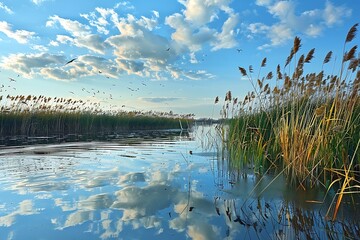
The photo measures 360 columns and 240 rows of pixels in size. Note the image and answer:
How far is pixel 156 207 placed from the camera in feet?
11.3

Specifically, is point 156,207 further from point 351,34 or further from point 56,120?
point 56,120

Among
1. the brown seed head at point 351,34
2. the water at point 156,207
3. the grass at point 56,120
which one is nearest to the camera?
the water at point 156,207

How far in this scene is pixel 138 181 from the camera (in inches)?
187

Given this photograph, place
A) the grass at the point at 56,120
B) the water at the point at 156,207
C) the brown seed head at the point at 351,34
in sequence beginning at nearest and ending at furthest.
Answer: the water at the point at 156,207 → the brown seed head at the point at 351,34 → the grass at the point at 56,120

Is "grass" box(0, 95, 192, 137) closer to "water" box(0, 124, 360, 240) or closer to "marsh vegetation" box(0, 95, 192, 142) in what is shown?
"marsh vegetation" box(0, 95, 192, 142)

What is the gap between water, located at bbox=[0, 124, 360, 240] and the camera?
2709 millimetres

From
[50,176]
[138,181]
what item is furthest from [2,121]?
[138,181]

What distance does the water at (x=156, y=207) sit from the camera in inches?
107

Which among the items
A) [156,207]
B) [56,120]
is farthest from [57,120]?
[156,207]

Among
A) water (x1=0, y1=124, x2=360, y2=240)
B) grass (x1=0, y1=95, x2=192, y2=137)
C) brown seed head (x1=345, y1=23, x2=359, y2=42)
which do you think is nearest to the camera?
water (x1=0, y1=124, x2=360, y2=240)

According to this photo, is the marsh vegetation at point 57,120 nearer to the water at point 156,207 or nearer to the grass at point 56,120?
the grass at point 56,120

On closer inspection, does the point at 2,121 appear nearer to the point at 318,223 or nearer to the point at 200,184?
the point at 200,184

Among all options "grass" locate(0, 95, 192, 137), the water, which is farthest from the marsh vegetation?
the water

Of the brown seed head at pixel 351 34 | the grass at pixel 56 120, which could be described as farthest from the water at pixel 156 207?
the grass at pixel 56 120
